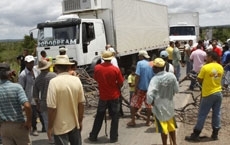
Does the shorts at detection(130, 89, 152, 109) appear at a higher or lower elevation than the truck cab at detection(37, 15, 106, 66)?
lower

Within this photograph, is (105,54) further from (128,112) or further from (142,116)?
(128,112)

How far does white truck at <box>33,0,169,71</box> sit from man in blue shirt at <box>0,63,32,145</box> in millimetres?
8821

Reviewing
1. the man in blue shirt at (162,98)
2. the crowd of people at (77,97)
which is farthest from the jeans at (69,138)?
the man in blue shirt at (162,98)

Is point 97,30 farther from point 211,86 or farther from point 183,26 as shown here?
point 183,26

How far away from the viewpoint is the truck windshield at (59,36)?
13.9 meters

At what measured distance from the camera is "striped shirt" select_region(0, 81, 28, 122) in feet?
16.1

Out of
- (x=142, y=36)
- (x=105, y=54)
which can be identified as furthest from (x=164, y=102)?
(x=142, y=36)

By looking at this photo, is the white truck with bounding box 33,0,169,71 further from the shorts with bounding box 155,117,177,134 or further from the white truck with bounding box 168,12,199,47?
the shorts with bounding box 155,117,177,134

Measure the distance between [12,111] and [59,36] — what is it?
30.6ft

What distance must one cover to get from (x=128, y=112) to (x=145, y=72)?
7.67 feet

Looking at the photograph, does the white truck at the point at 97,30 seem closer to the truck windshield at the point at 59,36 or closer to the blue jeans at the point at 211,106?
the truck windshield at the point at 59,36

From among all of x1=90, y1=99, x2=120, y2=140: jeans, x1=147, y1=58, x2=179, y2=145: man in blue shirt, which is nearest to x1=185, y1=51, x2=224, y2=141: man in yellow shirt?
x1=147, y1=58, x2=179, y2=145: man in blue shirt

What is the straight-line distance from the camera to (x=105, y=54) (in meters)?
7.37

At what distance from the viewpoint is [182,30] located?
96.0 feet
